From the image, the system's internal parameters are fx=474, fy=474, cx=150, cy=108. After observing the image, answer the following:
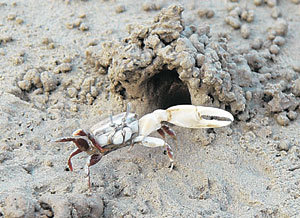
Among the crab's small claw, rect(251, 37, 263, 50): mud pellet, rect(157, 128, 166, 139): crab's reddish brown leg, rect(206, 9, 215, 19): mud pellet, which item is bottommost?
rect(157, 128, 166, 139): crab's reddish brown leg

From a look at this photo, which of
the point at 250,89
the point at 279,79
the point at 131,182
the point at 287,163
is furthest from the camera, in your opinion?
the point at 279,79

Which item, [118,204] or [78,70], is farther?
[78,70]

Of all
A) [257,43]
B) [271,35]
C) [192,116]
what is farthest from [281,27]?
[192,116]

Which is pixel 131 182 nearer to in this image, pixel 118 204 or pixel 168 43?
pixel 118 204

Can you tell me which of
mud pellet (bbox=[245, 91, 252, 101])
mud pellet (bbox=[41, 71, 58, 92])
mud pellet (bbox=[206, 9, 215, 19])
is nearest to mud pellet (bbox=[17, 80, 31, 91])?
mud pellet (bbox=[41, 71, 58, 92])

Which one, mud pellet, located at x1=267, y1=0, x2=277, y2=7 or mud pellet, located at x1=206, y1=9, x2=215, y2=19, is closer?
mud pellet, located at x1=206, y1=9, x2=215, y2=19

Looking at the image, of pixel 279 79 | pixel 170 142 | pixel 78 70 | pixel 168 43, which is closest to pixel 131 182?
pixel 170 142

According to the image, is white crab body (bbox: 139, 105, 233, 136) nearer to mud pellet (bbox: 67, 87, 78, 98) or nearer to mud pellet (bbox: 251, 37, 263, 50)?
mud pellet (bbox: 67, 87, 78, 98)
